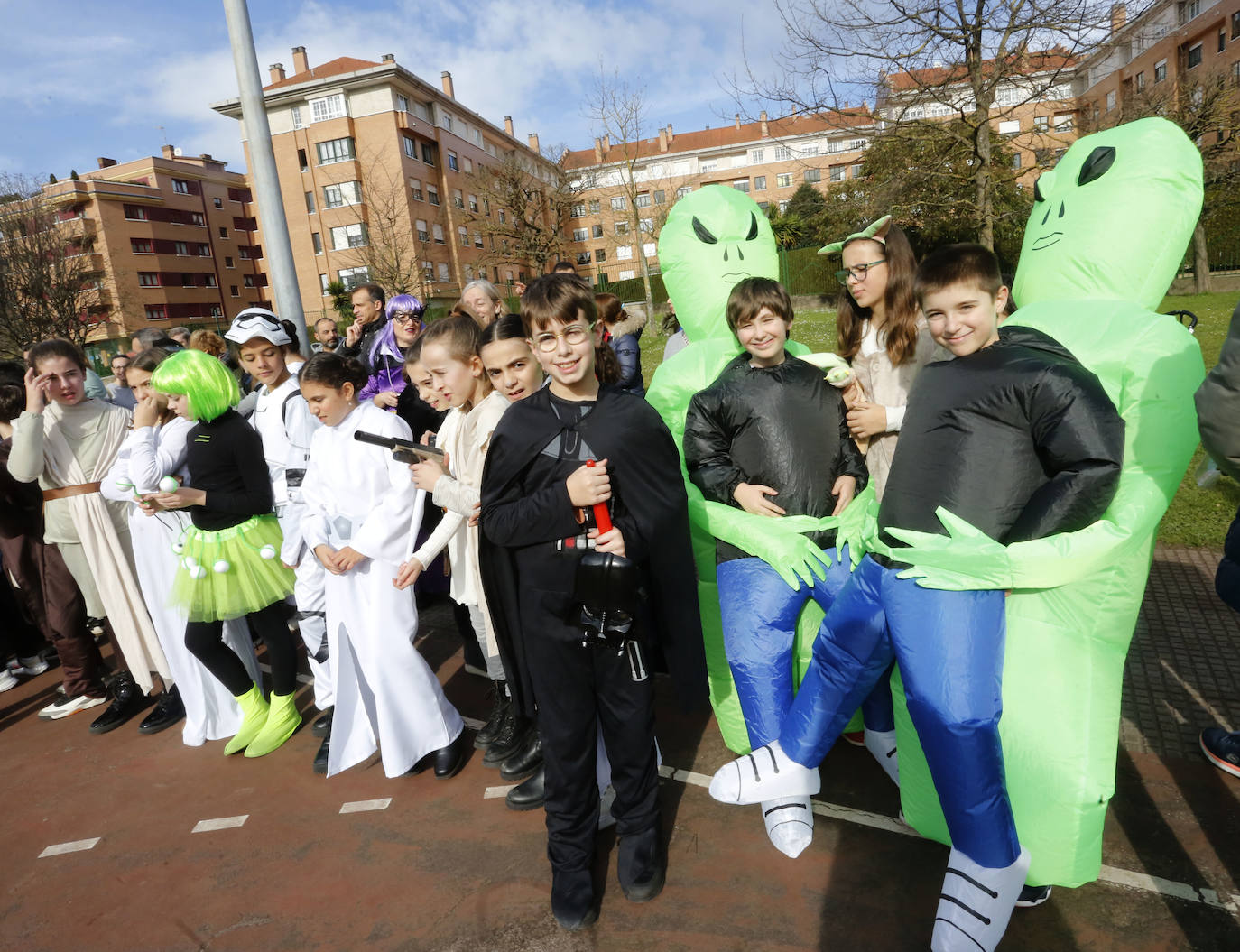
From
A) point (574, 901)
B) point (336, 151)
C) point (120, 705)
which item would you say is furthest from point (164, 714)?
point (336, 151)

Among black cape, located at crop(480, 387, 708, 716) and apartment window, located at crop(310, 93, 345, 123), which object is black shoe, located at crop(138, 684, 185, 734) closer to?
black cape, located at crop(480, 387, 708, 716)

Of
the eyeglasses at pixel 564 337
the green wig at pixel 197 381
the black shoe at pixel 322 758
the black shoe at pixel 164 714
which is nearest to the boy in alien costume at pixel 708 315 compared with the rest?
the eyeglasses at pixel 564 337

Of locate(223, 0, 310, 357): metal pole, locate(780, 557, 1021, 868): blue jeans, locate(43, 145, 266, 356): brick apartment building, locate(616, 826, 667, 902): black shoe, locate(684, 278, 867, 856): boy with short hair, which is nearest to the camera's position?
locate(780, 557, 1021, 868): blue jeans

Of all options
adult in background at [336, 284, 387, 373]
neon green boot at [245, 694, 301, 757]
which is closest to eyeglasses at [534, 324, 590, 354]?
neon green boot at [245, 694, 301, 757]

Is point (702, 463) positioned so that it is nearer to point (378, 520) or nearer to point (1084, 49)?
point (378, 520)

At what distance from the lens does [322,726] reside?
3820 mm

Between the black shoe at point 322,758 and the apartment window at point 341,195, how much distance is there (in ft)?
→ 119

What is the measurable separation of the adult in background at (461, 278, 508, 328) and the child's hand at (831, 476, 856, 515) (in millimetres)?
3078

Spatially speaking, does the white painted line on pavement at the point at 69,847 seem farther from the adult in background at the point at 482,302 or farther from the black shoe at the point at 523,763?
the adult in background at the point at 482,302

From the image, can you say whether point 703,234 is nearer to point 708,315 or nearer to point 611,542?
point 708,315

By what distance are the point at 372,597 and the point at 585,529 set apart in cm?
142

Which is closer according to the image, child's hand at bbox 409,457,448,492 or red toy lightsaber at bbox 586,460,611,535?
red toy lightsaber at bbox 586,460,611,535

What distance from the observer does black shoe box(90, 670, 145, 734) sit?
4109 mm

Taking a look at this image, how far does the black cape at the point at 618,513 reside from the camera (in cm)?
226
